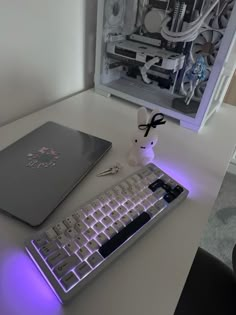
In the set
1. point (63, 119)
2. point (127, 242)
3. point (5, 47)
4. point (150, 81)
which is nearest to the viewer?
point (127, 242)

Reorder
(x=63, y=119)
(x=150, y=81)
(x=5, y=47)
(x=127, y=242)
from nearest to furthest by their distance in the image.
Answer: (x=127, y=242), (x=5, y=47), (x=63, y=119), (x=150, y=81)

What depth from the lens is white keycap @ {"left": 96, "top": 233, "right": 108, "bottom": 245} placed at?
0.39 meters

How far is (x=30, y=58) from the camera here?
0.67 m

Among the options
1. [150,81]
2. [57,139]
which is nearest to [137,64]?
[150,81]

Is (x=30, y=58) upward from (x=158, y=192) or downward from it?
upward

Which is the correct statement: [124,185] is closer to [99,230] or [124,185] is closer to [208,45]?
[99,230]

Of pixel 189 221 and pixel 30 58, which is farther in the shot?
pixel 30 58

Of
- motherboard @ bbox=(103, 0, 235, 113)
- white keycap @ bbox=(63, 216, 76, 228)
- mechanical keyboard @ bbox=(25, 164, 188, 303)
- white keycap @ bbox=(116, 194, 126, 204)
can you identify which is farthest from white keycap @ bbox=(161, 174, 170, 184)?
motherboard @ bbox=(103, 0, 235, 113)

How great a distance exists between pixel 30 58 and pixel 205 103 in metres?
0.50

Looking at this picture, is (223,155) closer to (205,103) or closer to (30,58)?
(205,103)

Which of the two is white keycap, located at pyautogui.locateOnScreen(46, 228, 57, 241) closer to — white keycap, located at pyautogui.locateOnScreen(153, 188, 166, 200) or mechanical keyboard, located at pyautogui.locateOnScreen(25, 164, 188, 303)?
mechanical keyboard, located at pyautogui.locateOnScreen(25, 164, 188, 303)

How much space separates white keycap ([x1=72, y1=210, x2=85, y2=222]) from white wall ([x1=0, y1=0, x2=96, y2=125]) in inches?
15.8

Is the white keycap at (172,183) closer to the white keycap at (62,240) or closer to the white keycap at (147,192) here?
the white keycap at (147,192)

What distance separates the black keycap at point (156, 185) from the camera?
493 millimetres
